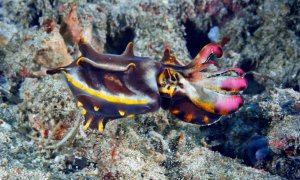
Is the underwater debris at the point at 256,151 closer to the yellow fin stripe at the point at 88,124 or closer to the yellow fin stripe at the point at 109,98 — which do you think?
the yellow fin stripe at the point at 109,98

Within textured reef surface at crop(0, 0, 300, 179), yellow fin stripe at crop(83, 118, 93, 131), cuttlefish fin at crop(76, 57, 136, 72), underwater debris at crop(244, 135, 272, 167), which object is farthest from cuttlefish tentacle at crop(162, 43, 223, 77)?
underwater debris at crop(244, 135, 272, 167)

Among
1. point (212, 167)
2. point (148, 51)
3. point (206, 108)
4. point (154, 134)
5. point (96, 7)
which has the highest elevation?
point (96, 7)

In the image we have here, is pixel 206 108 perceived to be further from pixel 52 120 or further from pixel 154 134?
pixel 52 120

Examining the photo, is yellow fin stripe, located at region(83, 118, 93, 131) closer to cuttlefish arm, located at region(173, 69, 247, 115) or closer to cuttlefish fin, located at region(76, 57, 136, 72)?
cuttlefish fin, located at region(76, 57, 136, 72)

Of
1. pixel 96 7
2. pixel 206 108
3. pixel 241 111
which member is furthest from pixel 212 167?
pixel 96 7

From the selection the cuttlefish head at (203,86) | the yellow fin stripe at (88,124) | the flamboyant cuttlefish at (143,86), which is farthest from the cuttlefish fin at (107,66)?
the yellow fin stripe at (88,124)

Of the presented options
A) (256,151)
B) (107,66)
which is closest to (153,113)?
(107,66)

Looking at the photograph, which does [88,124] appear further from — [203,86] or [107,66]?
[203,86]
